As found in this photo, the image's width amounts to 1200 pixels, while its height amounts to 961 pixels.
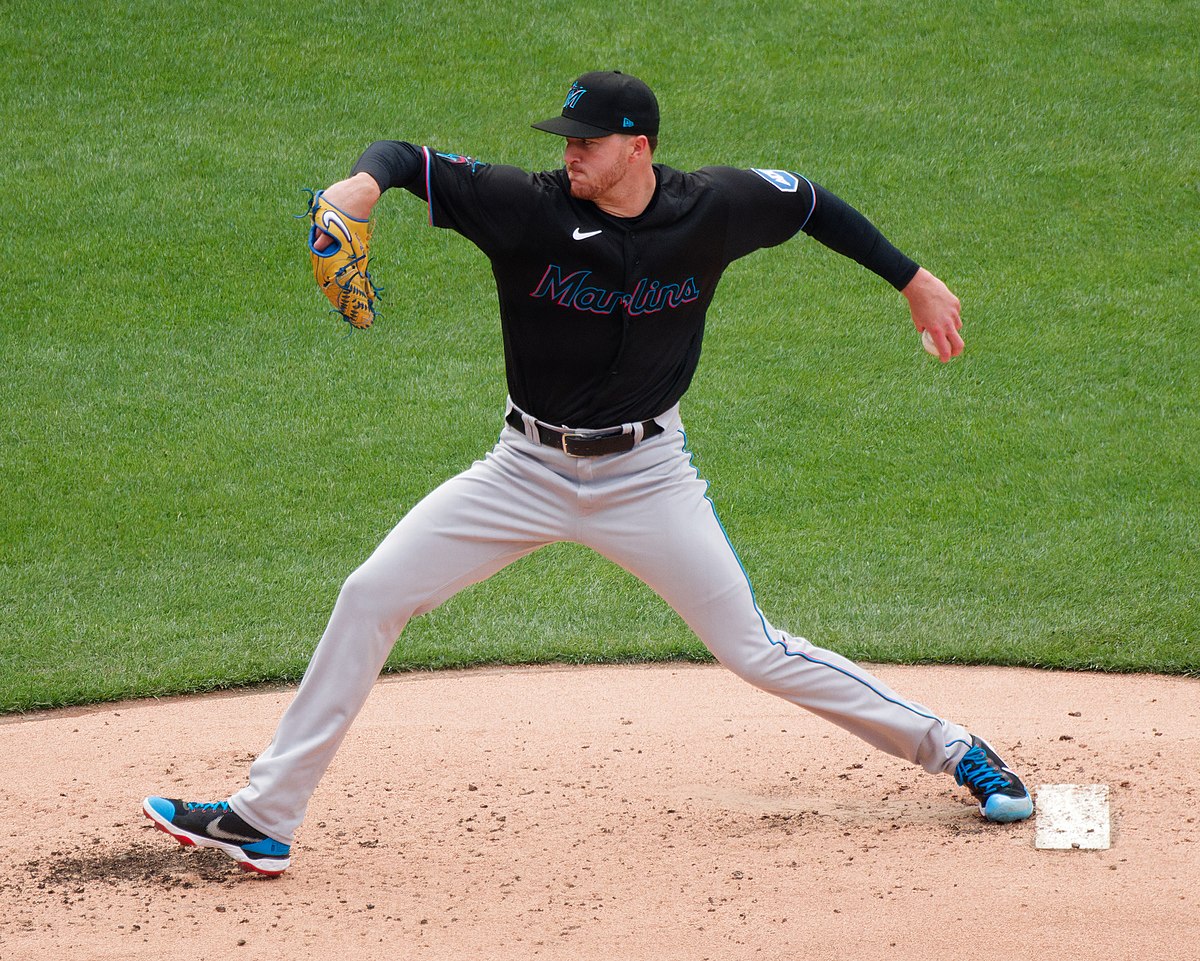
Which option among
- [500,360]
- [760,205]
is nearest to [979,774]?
[760,205]

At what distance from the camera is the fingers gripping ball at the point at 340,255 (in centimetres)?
330

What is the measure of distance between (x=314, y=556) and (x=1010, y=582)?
10.3 ft

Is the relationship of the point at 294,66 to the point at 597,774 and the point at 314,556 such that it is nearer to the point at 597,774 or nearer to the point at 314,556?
the point at 314,556

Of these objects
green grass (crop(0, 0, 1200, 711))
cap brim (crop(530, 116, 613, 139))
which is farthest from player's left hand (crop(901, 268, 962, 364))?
green grass (crop(0, 0, 1200, 711))

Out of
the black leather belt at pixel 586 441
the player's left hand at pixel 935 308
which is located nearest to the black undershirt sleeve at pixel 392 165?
the black leather belt at pixel 586 441

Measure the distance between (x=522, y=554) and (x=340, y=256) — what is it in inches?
38.4

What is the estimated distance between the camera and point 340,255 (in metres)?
3.31

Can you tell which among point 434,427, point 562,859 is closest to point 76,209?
point 434,427

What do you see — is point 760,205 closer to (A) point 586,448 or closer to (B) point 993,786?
(A) point 586,448

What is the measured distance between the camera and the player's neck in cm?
380

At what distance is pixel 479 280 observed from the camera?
384 inches

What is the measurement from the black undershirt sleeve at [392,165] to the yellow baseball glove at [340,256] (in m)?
0.19

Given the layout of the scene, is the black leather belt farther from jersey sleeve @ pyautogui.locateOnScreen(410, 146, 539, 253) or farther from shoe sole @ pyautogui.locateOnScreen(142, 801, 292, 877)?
shoe sole @ pyautogui.locateOnScreen(142, 801, 292, 877)

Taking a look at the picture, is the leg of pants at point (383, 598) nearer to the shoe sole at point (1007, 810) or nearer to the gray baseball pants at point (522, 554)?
the gray baseball pants at point (522, 554)
